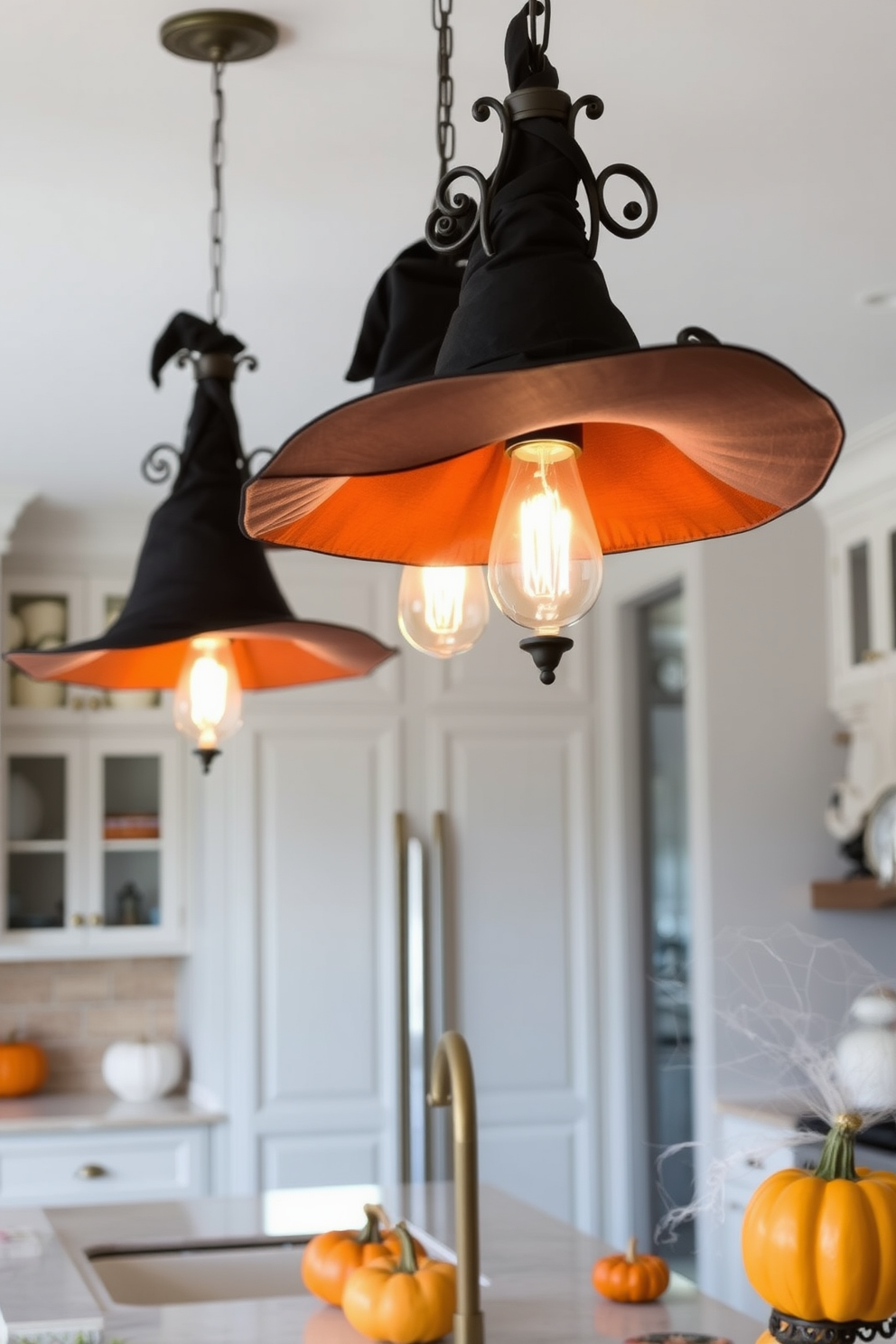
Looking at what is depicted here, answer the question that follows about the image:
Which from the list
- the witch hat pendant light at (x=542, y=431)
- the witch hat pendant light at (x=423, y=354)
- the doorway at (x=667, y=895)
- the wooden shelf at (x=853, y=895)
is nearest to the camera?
the witch hat pendant light at (x=542, y=431)

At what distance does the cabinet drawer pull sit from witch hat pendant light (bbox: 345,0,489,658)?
299cm

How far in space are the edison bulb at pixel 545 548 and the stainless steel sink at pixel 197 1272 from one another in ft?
6.16

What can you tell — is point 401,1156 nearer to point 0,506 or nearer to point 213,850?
point 213,850

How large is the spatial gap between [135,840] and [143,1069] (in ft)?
2.19

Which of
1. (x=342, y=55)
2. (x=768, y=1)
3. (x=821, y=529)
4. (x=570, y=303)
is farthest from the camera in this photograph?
(x=821, y=529)

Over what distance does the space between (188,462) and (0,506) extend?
2494mm

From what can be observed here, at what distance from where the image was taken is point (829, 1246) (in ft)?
4.39

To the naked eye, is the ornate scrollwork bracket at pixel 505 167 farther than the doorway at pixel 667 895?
No

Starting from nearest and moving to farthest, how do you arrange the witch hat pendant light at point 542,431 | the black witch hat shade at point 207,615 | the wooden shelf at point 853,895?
the witch hat pendant light at point 542,431 → the black witch hat shade at point 207,615 → the wooden shelf at point 853,895

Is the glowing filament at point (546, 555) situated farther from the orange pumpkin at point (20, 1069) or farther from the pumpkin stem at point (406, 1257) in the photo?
the orange pumpkin at point (20, 1069)

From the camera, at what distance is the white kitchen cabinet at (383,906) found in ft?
14.5

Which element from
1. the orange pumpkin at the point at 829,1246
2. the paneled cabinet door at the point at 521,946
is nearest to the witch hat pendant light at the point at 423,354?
the orange pumpkin at the point at 829,1246

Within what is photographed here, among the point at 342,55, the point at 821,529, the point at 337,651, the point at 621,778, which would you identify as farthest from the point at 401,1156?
the point at 342,55

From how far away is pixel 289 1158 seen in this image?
14.4 ft
